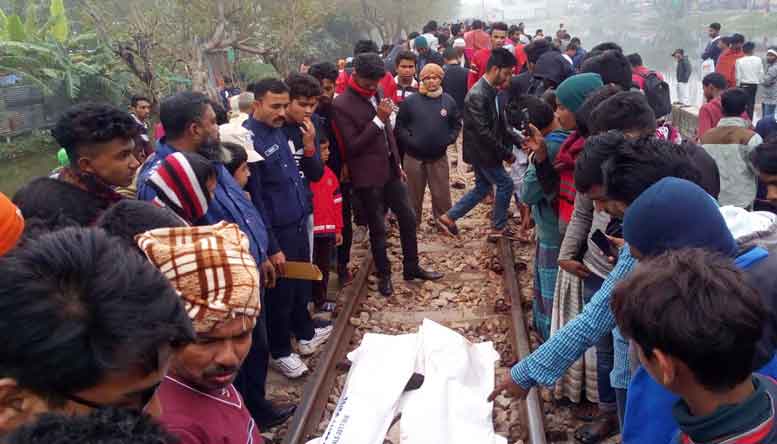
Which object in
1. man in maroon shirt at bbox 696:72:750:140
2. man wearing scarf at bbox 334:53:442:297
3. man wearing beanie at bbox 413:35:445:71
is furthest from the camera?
man wearing beanie at bbox 413:35:445:71

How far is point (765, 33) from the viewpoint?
3622 centimetres

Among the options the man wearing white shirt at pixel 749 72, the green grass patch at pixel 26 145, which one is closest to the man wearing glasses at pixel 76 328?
the man wearing white shirt at pixel 749 72

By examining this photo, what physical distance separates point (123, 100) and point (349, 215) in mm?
11472

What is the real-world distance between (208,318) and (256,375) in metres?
1.87

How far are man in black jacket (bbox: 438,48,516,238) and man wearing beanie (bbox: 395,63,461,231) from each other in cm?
22

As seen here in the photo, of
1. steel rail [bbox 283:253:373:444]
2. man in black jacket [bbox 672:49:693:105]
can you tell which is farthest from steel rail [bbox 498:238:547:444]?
man in black jacket [bbox 672:49:693:105]

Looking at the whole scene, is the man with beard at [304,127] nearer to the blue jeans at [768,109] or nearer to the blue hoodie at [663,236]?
the blue hoodie at [663,236]

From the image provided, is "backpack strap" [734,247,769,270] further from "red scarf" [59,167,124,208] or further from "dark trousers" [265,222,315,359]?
"dark trousers" [265,222,315,359]

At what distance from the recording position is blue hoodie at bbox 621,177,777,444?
6.17ft

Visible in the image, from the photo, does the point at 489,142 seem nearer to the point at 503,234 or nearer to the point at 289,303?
the point at 503,234

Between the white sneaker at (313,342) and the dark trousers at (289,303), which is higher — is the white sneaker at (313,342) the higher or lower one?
the lower one

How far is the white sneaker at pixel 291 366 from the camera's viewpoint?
14.1ft

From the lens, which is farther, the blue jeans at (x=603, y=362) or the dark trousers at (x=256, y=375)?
the dark trousers at (x=256, y=375)

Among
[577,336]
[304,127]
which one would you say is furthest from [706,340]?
[304,127]
